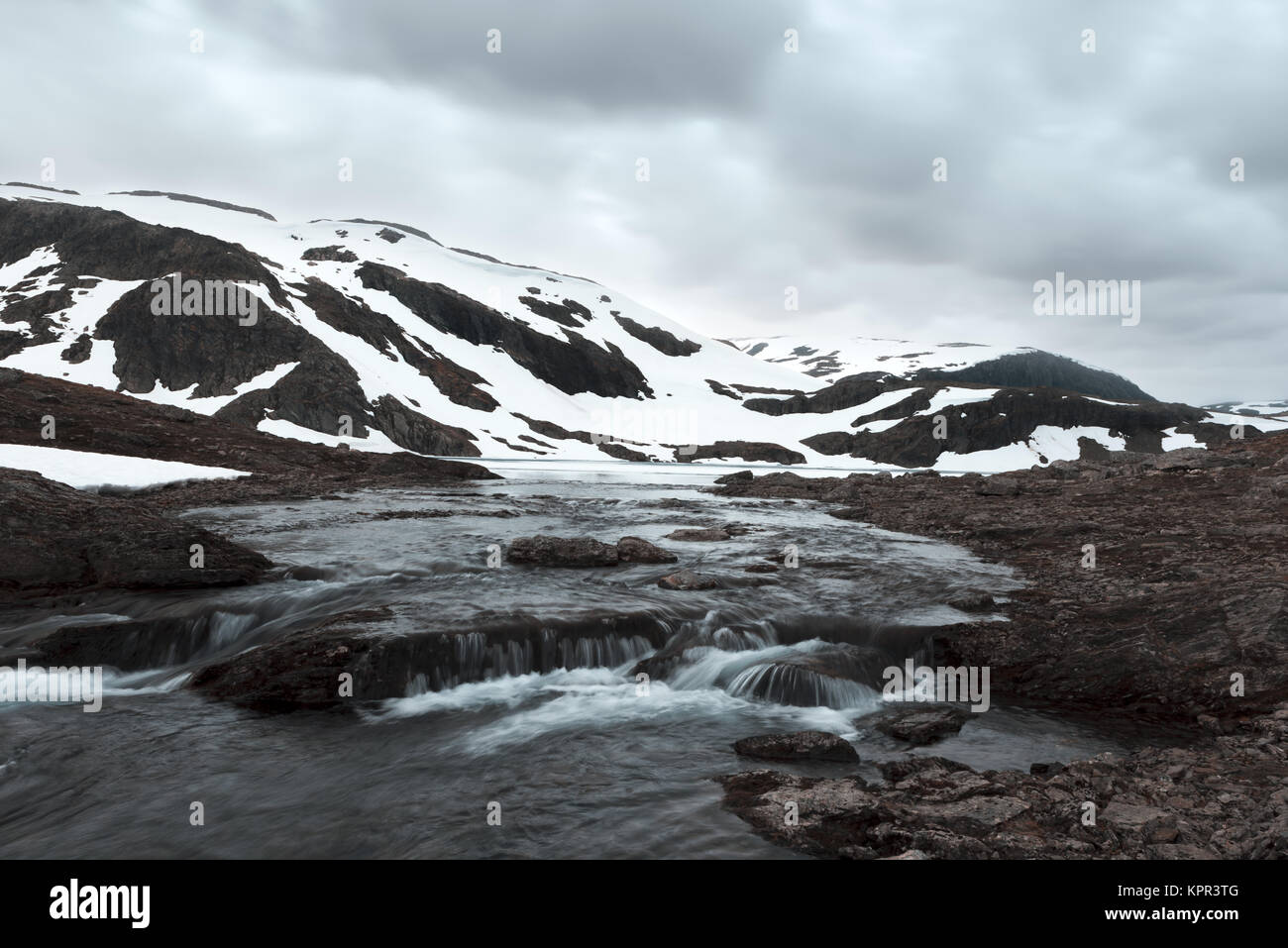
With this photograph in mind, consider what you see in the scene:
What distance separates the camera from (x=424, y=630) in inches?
496

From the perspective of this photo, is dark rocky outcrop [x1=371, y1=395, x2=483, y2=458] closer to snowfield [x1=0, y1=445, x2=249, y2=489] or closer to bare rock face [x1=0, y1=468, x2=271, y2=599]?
snowfield [x1=0, y1=445, x2=249, y2=489]

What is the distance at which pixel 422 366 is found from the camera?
110375 mm

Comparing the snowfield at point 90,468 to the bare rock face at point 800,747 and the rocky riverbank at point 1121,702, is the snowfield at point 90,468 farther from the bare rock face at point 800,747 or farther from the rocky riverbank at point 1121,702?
the rocky riverbank at point 1121,702

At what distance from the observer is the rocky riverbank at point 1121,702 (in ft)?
21.1

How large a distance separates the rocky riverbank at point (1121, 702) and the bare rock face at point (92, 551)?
14.1 meters

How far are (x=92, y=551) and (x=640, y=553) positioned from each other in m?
13.8

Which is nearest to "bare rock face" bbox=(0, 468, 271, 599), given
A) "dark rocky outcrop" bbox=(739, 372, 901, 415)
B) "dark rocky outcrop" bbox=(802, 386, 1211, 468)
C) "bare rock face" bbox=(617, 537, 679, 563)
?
"bare rock face" bbox=(617, 537, 679, 563)

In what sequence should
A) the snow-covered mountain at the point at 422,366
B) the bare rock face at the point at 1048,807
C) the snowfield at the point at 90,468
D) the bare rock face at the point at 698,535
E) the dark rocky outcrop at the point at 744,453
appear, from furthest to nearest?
the dark rocky outcrop at the point at 744,453
the snow-covered mountain at the point at 422,366
the snowfield at the point at 90,468
the bare rock face at the point at 698,535
the bare rock face at the point at 1048,807

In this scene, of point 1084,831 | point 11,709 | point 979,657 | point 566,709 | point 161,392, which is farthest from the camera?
point 161,392

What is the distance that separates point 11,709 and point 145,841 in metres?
5.35

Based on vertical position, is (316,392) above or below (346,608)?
above

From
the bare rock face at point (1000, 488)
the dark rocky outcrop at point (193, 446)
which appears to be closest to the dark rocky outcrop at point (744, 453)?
the dark rocky outcrop at point (193, 446)
